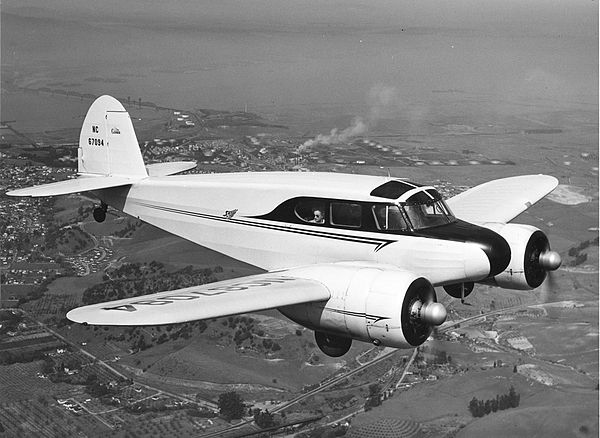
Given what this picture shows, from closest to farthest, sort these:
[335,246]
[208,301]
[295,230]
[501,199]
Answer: [208,301] < [335,246] < [295,230] < [501,199]

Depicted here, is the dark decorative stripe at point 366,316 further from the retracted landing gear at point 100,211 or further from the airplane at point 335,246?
the retracted landing gear at point 100,211

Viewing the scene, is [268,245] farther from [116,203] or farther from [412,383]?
[412,383]

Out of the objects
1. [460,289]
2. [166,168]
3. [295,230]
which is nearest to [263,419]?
[166,168]

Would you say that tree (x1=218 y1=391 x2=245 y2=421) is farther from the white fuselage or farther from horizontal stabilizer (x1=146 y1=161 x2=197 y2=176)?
the white fuselage

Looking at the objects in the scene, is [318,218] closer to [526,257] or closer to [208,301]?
[208,301]

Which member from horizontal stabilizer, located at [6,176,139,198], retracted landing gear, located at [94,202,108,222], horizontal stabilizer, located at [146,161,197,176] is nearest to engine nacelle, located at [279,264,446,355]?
horizontal stabilizer, located at [6,176,139,198]

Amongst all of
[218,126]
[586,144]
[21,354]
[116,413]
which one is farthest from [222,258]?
[586,144]

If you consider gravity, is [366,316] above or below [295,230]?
below
